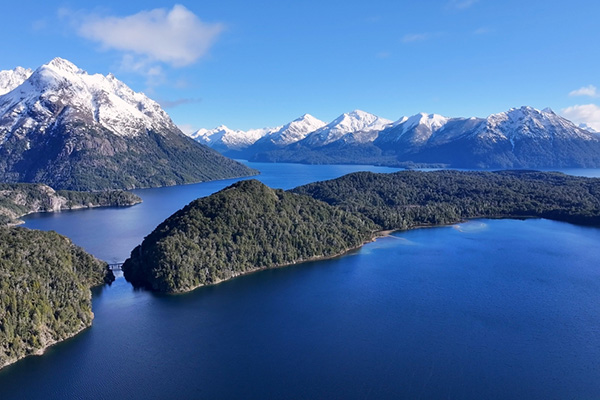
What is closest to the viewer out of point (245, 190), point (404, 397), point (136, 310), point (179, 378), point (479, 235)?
point (404, 397)

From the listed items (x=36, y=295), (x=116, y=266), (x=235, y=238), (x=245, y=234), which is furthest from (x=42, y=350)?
(x=245, y=234)

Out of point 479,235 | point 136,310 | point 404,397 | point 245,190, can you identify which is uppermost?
point 245,190

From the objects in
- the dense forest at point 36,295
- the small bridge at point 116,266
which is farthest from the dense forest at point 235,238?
the dense forest at point 36,295

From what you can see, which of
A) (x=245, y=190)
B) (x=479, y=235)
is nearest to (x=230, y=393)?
(x=245, y=190)

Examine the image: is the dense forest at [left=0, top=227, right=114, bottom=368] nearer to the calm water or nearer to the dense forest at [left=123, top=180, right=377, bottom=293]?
the calm water

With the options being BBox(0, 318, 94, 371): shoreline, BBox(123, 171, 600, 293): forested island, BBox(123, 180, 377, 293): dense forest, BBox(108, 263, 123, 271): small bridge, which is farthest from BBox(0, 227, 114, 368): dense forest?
BBox(123, 171, 600, 293): forested island

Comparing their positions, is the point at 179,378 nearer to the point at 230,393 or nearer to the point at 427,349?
the point at 230,393
